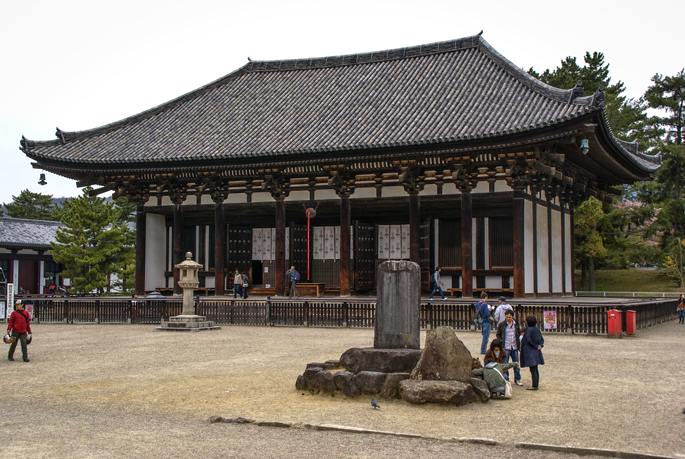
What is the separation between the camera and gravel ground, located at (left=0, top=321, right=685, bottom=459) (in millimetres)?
6266

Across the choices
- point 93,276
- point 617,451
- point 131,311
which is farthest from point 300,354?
Answer: point 93,276

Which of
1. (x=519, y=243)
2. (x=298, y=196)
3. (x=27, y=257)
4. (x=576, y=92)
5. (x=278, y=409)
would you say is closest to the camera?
(x=278, y=409)

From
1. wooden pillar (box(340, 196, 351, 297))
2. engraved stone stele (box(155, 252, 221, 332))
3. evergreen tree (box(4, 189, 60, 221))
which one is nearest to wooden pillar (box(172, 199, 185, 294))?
engraved stone stele (box(155, 252, 221, 332))

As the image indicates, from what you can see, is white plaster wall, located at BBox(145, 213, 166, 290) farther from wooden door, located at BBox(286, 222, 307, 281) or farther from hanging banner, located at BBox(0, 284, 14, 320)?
wooden door, located at BBox(286, 222, 307, 281)

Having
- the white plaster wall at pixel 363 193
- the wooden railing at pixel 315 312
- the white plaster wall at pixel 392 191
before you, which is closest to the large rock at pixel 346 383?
the wooden railing at pixel 315 312

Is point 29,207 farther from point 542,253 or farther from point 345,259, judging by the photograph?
point 542,253

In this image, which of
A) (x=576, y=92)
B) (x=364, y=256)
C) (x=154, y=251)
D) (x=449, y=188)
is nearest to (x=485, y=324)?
(x=449, y=188)

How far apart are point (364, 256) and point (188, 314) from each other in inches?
308

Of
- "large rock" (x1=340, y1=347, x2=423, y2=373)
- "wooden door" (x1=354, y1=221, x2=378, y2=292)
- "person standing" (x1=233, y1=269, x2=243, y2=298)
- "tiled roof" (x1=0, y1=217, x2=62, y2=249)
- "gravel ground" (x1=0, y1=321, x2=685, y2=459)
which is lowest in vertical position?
"gravel ground" (x1=0, y1=321, x2=685, y2=459)

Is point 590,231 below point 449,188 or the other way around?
below

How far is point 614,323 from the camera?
16.0 meters

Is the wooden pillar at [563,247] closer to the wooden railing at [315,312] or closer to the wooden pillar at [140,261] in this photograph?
the wooden railing at [315,312]

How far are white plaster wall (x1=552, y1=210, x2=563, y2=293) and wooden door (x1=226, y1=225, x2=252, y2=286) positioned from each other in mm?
12090

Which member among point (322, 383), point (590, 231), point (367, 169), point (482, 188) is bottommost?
point (322, 383)
